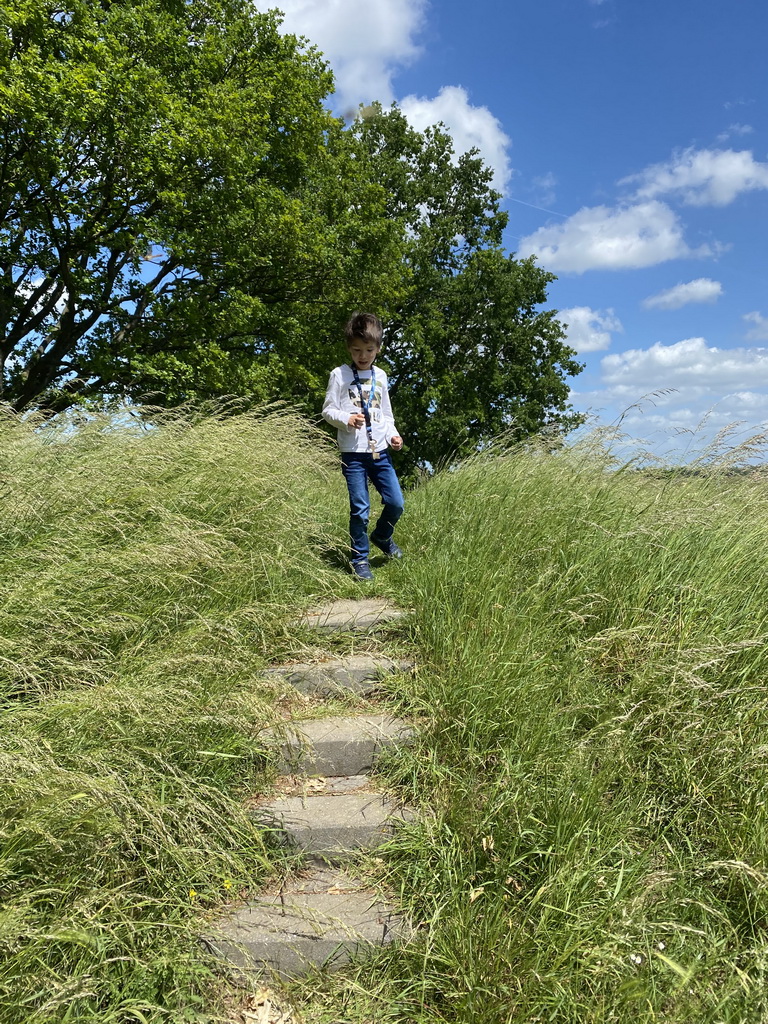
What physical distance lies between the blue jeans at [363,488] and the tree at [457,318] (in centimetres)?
1836

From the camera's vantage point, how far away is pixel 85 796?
6.84 feet

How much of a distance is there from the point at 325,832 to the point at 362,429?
295cm

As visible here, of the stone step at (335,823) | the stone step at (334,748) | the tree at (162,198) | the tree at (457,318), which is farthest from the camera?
the tree at (457,318)

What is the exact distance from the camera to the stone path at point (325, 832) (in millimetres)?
2061

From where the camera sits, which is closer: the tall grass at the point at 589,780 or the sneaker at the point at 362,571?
the tall grass at the point at 589,780

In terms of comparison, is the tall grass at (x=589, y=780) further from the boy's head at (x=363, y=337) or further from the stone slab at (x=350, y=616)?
the boy's head at (x=363, y=337)

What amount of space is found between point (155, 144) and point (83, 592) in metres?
9.84

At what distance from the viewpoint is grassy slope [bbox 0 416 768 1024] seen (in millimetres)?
1854

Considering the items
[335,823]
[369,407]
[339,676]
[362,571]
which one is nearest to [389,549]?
[362,571]

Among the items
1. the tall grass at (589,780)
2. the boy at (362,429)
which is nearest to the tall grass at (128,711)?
the boy at (362,429)

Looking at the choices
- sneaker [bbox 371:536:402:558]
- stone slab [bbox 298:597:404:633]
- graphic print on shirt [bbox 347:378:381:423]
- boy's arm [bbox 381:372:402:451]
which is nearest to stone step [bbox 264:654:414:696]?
stone slab [bbox 298:597:404:633]

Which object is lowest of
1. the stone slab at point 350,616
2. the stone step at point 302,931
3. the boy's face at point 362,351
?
the stone step at point 302,931

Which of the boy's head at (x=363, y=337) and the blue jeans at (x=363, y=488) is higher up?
the boy's head at (x=363, y=337)

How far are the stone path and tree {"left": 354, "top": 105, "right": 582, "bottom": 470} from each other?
66.5ft
